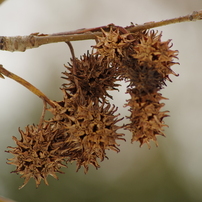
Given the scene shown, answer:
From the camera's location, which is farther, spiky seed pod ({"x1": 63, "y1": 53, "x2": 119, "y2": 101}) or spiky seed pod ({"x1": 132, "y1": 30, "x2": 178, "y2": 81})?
spiky seed pod ({"x1": 63, "y1": 53, "x2": 119, "y2": 101})

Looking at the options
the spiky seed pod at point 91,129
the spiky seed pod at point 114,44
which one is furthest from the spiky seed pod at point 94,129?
the spiky seed pod at point 114,44

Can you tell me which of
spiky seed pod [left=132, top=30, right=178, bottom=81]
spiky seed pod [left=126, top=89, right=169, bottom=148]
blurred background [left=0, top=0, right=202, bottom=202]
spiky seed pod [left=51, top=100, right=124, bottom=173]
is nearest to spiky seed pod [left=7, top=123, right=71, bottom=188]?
spiky seed pod [left=51, top=100, right=124, bottom=173]

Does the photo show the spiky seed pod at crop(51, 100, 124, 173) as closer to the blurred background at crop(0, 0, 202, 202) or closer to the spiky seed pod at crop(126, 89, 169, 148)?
the spiky seed pod at crop(126, 89, 169, 148)

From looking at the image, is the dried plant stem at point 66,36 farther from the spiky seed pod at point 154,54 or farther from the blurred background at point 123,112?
the blurred background at point 123,112

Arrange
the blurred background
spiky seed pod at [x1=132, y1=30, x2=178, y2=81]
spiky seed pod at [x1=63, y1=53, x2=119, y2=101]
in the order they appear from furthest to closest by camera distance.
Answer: the blurred background
spiky seed pod at [x1=63, y1=53, x2=119, y2=101]
spiky seed pod at [x1=132, y1=30, x2=178, y2=81]

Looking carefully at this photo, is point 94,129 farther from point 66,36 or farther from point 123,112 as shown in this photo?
point 123,112

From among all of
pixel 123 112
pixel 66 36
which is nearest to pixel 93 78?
pixel 66 36
